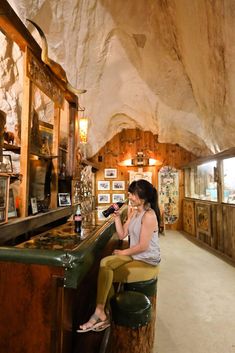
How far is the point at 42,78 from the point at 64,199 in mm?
1394

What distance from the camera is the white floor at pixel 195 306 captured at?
6.19ft

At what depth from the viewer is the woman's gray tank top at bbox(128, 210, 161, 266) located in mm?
1731

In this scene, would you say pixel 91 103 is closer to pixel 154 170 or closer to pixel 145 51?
pixel 145 51

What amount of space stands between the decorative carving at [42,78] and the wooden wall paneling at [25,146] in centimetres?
6

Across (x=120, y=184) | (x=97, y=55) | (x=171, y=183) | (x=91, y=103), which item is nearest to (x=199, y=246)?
(x=171, y=183)

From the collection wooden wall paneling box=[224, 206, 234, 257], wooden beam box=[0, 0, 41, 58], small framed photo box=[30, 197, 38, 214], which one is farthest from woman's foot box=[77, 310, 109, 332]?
wooden wall paneling box=[224, 206, 234, 257]

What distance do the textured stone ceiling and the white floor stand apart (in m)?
2.31

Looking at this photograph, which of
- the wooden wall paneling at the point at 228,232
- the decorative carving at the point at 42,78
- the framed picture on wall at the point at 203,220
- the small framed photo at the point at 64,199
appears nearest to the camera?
the decorative carving at the point at 42,78

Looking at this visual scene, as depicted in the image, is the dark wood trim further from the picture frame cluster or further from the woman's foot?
the picture frame cluster

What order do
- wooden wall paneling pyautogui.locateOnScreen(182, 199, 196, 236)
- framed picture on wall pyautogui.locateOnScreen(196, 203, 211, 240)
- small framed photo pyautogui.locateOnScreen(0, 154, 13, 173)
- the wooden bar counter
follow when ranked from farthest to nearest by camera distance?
wooden wall paneling pyautogui.locateOnScreen(182, 199, 196, 236)
framed picture on wall pyautogui.locateOnScreen(196, 203, 211, 240)
small framed photo pyautogui.locateOnScreen(0, 154, 13, 173)
the wooden bar counter

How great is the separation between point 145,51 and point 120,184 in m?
3.98

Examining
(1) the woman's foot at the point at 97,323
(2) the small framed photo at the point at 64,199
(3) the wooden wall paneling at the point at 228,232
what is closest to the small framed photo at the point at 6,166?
(2) the small framed photo at the point at 64,199

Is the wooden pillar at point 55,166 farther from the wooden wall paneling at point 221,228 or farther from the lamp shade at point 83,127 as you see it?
the wooden wall paneling at point 221,228

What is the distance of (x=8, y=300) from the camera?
0.94 m
